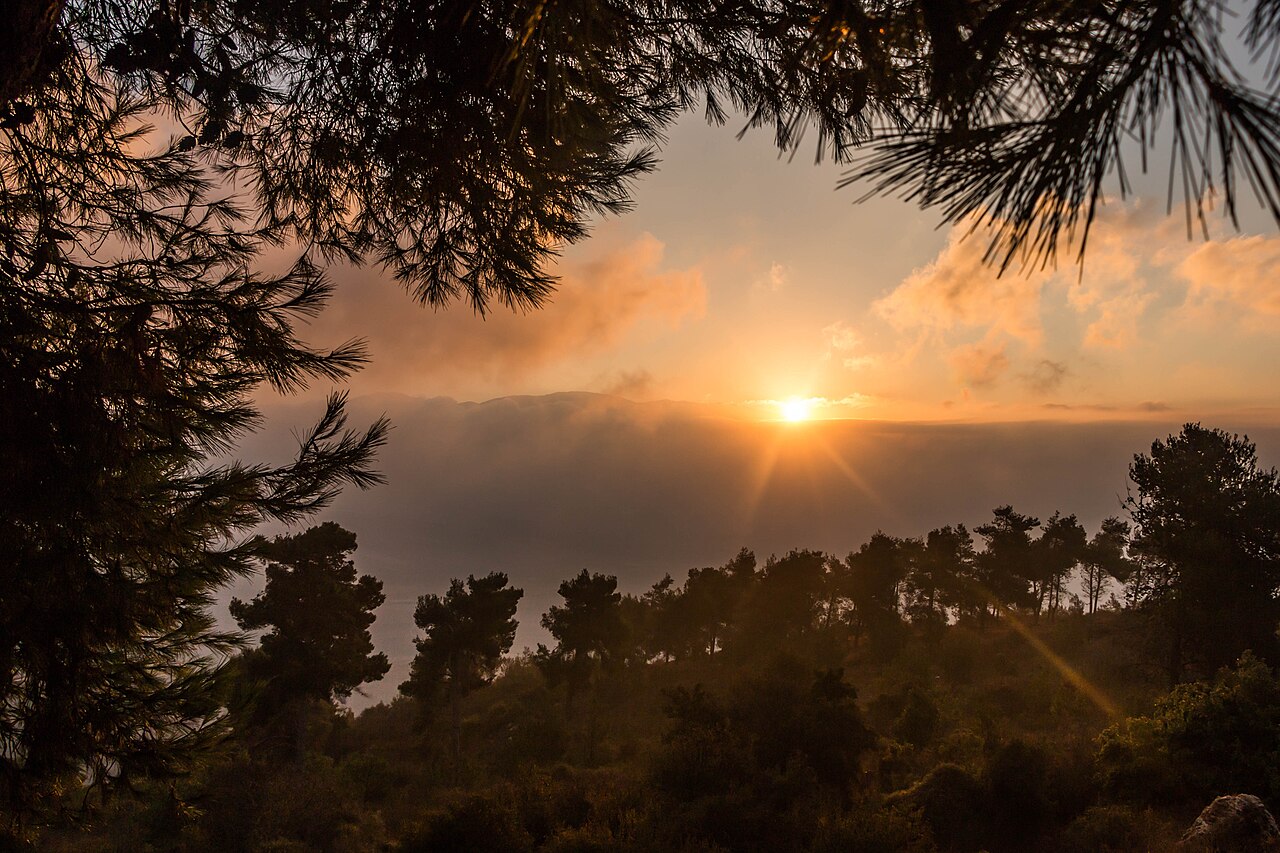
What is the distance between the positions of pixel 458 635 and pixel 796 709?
1872 centimetres

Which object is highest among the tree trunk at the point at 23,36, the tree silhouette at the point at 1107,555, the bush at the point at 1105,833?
the tree silhouette at the point at 1107,555

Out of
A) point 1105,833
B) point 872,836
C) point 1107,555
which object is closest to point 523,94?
point 872,836

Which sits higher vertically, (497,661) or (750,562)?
(750,562)

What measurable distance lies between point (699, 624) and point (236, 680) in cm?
3409

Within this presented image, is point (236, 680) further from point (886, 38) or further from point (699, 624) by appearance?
point (699, 624)

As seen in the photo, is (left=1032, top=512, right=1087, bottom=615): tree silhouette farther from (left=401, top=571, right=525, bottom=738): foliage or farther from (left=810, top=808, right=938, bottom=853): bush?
(left=810, top=808, right=938, bottom=853): bush

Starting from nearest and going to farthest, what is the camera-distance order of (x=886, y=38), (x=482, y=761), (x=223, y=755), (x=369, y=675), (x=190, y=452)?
1. (x=886, y=38)
2. (x=190, y=452)
3. (x=223, y=755)
4. (x=369, y=675)
5. (x=482, y=761)

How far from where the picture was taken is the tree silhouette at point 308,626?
20.8 meters

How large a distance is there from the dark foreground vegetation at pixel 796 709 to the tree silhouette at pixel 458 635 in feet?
0.42

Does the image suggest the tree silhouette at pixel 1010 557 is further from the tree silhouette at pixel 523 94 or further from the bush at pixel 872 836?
the tree silhouette at pixel 523 94

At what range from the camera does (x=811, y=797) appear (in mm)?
11453

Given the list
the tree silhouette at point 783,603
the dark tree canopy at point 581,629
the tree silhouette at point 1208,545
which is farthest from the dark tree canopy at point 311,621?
Answer: the tree silhouette at point 1208,545

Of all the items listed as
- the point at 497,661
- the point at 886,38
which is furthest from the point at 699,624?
the point at 886,38

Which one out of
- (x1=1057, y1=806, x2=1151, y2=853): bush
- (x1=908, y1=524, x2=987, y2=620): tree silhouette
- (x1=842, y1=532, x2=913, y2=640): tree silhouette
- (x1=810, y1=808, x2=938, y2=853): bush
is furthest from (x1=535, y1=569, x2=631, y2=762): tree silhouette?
(x1=1057, y1=806, x2=1151, y2=853): bush
